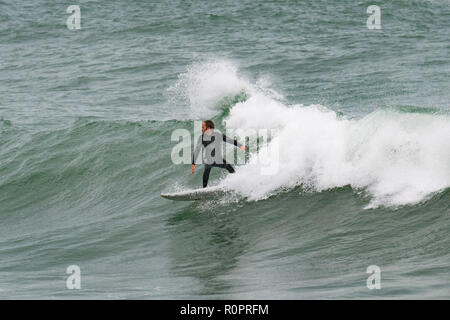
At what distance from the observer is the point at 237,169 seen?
526 inches

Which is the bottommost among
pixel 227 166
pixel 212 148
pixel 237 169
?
pixel 237 169

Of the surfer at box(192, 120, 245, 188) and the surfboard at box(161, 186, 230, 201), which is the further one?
the surfboard at box(161, 186, 230, 201)

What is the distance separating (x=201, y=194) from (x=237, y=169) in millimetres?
1163

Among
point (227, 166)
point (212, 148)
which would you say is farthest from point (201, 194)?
point (212, 148)

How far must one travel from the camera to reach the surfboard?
12.5m

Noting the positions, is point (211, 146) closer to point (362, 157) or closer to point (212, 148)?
point (212, 148)

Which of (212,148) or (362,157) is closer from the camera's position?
(362,157)

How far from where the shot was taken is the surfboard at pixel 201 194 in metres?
12.5

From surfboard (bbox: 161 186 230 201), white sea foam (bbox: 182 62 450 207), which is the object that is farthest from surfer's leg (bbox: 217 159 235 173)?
surfboard (bbox: 161 186 230 201)

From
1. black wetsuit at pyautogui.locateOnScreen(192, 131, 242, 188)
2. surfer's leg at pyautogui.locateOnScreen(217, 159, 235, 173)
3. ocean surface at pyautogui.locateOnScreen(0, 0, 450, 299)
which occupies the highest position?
black wetsuit at pyautogui.locateOnScreen(192, 131, 242, 188)

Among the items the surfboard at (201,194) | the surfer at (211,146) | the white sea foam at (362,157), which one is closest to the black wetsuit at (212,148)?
the surfer at (211,146)

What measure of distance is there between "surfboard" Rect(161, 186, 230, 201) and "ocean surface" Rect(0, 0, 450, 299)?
0.15 m

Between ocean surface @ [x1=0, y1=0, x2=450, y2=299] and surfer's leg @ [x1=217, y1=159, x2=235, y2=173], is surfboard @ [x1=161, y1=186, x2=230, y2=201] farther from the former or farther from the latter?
surfer's leg @ [x1=217, y1=159, x2=235, y2=173]
